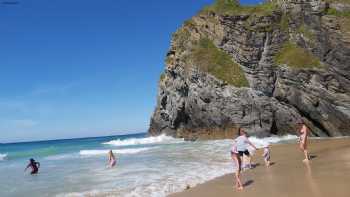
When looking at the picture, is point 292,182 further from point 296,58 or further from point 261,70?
point 261,70

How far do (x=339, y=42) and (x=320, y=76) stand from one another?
140 inches

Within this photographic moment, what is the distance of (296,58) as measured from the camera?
131ft

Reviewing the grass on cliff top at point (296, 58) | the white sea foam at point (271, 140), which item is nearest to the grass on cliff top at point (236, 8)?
the grass on cliff top at point (296, 58)

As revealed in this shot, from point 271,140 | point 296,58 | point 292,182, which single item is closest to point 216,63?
point 296,58

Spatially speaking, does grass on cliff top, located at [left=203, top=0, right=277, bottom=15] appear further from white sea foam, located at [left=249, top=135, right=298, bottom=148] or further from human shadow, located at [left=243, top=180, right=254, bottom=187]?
human shadow, located at [left=243, top=180, right=254, bottom=187]

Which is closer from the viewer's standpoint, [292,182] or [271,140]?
[292,182]

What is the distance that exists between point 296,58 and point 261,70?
16.2 ft

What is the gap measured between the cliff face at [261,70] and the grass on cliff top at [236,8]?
0.41 feet

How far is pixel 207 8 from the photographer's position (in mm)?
54438

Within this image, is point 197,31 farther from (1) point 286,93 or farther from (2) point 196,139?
(1) point 286,93

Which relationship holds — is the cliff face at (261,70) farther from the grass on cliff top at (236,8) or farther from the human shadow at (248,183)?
the human shadow at (248,183)

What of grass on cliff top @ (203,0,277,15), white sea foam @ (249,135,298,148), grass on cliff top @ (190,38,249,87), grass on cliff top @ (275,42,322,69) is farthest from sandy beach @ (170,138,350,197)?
grass on cliff top @ (203,0,277,15)

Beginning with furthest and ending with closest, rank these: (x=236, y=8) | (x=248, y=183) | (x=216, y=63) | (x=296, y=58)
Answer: (x=236, y=8) < (x=216, y=63) < (x=296, y=58) < (x=248, y=183)

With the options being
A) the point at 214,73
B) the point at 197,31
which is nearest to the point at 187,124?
the point at 214,73
